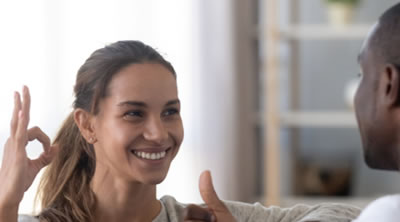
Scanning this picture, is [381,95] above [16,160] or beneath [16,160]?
above

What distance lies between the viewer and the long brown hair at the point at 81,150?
1721 mm

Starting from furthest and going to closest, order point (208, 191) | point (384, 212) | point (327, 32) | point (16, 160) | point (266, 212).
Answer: point (327, 32), point (266, 212), point (16, 160), point (208, 191), point (384, 212)

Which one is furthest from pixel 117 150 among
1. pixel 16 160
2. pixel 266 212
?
pixel 266 212

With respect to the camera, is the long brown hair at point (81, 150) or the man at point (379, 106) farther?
the long brown hair at point (81, 150)

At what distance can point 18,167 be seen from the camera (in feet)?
5.08

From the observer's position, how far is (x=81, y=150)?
6.02 ft

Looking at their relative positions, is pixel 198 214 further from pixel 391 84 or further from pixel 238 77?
pixel 238 77

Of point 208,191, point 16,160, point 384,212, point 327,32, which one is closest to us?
point 384,212

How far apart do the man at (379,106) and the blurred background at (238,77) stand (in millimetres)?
1934

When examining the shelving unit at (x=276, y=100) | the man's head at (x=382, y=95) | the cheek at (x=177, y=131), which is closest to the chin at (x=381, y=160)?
the man's head at (x=382, y=95)

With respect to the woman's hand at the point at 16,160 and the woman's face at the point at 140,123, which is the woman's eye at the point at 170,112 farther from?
the woman's hand at the point at 16,160

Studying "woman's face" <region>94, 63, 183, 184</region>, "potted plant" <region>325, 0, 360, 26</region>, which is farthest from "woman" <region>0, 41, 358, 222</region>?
"potted plant" <region>325, 0, 360, 26</region>

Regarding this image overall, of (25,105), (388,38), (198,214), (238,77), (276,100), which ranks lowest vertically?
(276,100)

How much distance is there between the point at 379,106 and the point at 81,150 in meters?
0.75
